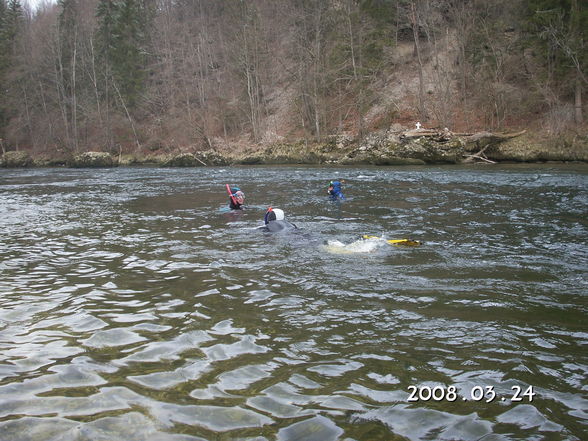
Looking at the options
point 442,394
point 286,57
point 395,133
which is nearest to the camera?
point 442,394

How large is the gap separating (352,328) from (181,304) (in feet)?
6.91

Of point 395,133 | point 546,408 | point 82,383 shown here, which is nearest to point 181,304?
point 82,383

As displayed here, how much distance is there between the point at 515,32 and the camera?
33.3 meters

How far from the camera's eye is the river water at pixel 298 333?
2963mm

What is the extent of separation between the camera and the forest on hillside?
2962 cm

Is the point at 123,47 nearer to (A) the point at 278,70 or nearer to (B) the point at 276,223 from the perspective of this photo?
(A) the point at 278,70

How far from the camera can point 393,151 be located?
91.3 feet

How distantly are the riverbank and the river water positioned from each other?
53.3 ft

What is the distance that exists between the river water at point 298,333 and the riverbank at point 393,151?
53.3 feet

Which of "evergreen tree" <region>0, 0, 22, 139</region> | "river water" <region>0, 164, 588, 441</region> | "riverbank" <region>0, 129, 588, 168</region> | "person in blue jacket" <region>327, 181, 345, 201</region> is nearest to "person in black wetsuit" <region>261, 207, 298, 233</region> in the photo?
"river water" <region>0, 164, 588, 441</region>

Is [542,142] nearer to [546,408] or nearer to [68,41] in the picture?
[546,408]

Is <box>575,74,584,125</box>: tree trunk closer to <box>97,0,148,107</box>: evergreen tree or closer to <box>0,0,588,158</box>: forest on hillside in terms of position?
<box>0,0,588,158</box>: forest on hillside

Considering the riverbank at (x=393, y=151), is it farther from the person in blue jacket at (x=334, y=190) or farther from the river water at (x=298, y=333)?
the river water at (x=298, y=333)

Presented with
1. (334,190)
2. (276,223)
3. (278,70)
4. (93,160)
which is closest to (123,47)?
(93,160)
